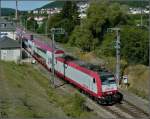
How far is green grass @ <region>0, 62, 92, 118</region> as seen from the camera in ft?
28.3

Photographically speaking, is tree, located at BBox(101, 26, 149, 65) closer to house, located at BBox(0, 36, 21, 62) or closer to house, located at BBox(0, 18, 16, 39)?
house, located at BBox(0, 36, 21, 62)

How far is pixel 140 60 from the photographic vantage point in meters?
20.2

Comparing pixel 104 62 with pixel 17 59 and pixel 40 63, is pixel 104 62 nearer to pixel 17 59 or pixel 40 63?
pixel 40 63

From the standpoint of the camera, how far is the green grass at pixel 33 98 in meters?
8.62

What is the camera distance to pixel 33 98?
446 inches

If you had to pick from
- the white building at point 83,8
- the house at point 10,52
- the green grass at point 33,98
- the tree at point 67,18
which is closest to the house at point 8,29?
the house at point 10,52

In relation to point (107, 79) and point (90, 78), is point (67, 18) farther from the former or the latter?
point (107, 79)

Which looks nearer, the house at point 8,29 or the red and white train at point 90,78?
the red and white train at point 90,78

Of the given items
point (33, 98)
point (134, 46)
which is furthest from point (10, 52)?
point (33, 98)

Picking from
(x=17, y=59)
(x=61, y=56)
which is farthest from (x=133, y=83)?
(x=17, y=59)

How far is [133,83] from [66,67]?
2745 mm

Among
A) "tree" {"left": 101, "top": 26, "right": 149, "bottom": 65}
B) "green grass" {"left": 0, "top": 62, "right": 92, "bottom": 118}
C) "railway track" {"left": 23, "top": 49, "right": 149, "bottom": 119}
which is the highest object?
"tree" {"left": 101, "top": 26, "right": 149, "bottom": 65}

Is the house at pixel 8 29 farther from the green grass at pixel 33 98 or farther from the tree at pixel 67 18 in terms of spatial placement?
the green grass at pixel 33 98

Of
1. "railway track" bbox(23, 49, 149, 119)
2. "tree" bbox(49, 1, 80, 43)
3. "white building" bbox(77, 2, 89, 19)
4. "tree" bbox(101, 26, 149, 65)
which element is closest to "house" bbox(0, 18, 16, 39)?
"tree" bbox(49, 1, 80, 43)
